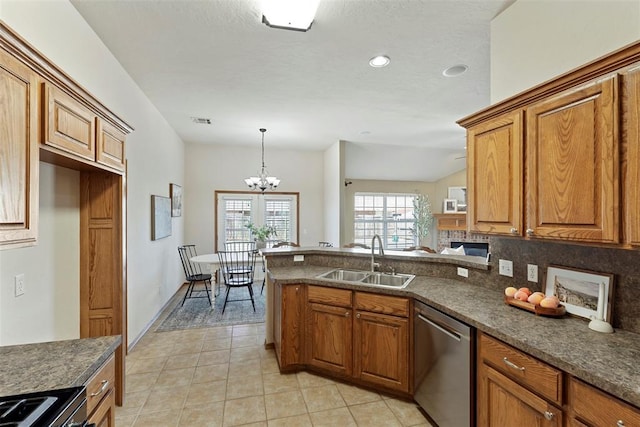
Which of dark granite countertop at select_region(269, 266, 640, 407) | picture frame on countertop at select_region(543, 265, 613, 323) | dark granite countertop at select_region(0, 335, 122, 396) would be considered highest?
picture frame on countertop at select_region(543, 265, 613, 323)

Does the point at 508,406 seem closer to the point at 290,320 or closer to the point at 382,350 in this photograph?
the point at 382,350

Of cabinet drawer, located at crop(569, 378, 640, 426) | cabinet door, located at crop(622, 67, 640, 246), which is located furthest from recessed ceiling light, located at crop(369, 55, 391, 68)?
cabinet drawer, located at crop(569, 378, 640, 426)

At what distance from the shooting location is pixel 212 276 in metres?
4.54

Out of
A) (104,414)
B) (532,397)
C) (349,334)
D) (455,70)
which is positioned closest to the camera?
(532,397)

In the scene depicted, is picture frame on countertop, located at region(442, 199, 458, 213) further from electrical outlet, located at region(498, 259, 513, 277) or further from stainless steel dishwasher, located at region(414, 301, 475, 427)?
stainless steel dishwasher, located at region(414, 301, 475, 427)

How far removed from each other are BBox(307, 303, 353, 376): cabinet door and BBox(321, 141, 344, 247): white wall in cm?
→ 315

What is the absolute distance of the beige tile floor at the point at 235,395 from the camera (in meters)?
2.07

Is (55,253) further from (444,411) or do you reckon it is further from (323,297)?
(444,411)

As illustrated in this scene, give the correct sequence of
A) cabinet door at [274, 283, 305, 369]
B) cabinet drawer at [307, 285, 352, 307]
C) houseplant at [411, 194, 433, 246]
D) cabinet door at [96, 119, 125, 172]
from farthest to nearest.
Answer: houseplant at [411, 194, 433, 246] < cabinet door at [274, 283, 305, 369] < cabinet drawer at [307, 285, 352, 307] < cabinet door at [96, 119, 125, 172]

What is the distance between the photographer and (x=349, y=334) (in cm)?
243

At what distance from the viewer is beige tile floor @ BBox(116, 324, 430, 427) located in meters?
2.07

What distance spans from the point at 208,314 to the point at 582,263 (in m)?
4.26

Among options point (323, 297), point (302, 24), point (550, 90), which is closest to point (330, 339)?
point (323, 297)

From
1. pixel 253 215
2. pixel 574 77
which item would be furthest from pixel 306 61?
pixel 253 215
